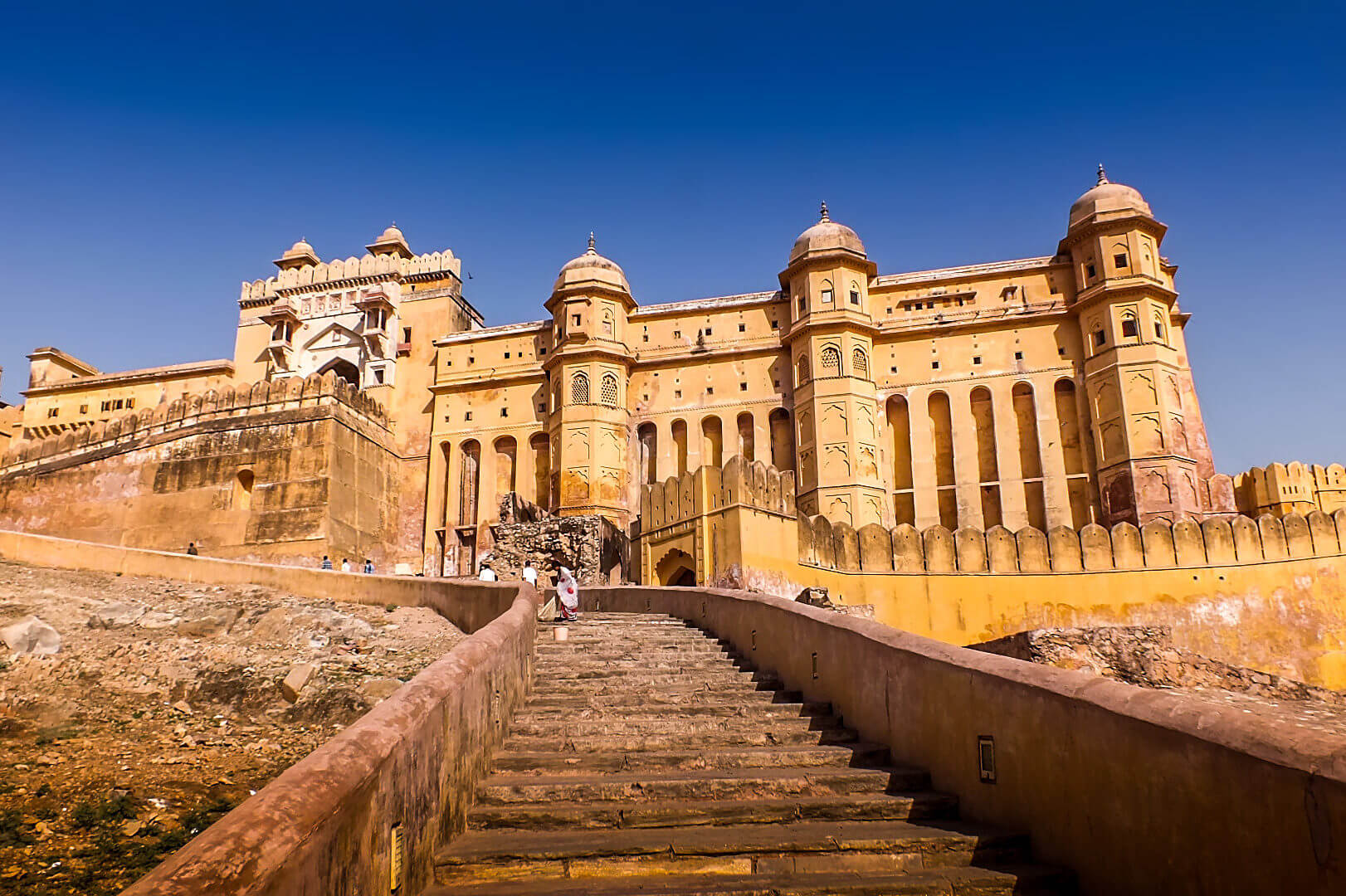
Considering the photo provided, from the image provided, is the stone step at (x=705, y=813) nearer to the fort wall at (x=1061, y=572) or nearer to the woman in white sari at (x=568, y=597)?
the woman in white sari at (x=568, y=597)

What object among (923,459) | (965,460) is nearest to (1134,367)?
(965,460)

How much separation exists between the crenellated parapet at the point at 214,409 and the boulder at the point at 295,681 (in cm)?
2176

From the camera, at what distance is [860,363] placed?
31.8 m

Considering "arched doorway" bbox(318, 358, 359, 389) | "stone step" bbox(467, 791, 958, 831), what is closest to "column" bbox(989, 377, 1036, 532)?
"arched doorway" bbox(318, 358, 359, 389)

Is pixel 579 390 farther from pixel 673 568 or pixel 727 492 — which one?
pixel 727 492

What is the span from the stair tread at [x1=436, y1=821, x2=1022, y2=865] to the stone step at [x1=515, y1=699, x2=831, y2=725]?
2.26 m

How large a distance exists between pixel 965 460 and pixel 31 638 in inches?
1035

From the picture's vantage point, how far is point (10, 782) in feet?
26.8

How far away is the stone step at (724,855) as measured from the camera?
4.70 m

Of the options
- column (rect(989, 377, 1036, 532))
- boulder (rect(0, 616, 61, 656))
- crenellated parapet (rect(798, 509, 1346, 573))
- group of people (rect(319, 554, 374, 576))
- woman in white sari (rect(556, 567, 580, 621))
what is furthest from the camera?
column (rect(989, 377, 1036, 532))

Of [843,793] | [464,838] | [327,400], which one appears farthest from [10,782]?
[327,400]

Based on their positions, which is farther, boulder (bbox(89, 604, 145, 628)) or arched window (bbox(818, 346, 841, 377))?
arched window (bbox(818, 346, 841, 377))

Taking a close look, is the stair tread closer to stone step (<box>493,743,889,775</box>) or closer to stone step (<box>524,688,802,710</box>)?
stone step (<box>493,743,889,775</box>)

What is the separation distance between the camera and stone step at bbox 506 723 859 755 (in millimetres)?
6672
